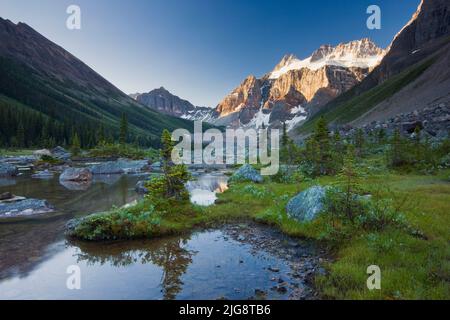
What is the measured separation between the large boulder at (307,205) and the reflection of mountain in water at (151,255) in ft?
19.4

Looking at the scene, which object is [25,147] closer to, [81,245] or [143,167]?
[143,167]

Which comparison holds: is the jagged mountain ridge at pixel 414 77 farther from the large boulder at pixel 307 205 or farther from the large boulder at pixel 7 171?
the large boulder at pixel 7 171

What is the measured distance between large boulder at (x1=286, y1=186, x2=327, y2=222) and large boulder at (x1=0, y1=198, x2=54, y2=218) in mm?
16826

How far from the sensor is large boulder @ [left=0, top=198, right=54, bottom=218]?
19.3 m

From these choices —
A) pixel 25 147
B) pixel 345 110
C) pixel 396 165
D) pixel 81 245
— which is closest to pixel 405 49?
pixel 345 110

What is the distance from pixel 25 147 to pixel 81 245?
351ft

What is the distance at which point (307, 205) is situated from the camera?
1542 centimetres

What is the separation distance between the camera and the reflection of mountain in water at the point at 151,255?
10.5m

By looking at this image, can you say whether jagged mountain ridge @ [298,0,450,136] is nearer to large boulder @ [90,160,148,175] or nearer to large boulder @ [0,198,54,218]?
large boulder @ [90,160,148,175]

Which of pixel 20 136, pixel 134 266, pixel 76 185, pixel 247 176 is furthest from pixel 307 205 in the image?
pixel 20 136

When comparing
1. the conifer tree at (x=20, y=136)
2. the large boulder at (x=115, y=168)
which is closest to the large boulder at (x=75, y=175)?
the large boulder at (x=115, y=168)

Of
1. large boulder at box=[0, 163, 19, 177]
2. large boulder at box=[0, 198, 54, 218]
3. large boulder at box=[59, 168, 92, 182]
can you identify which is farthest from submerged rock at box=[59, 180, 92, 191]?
large boulder at box=[0, 163, 19, 177]

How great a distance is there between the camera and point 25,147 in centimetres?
10056

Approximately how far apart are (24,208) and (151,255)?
44.0ft
